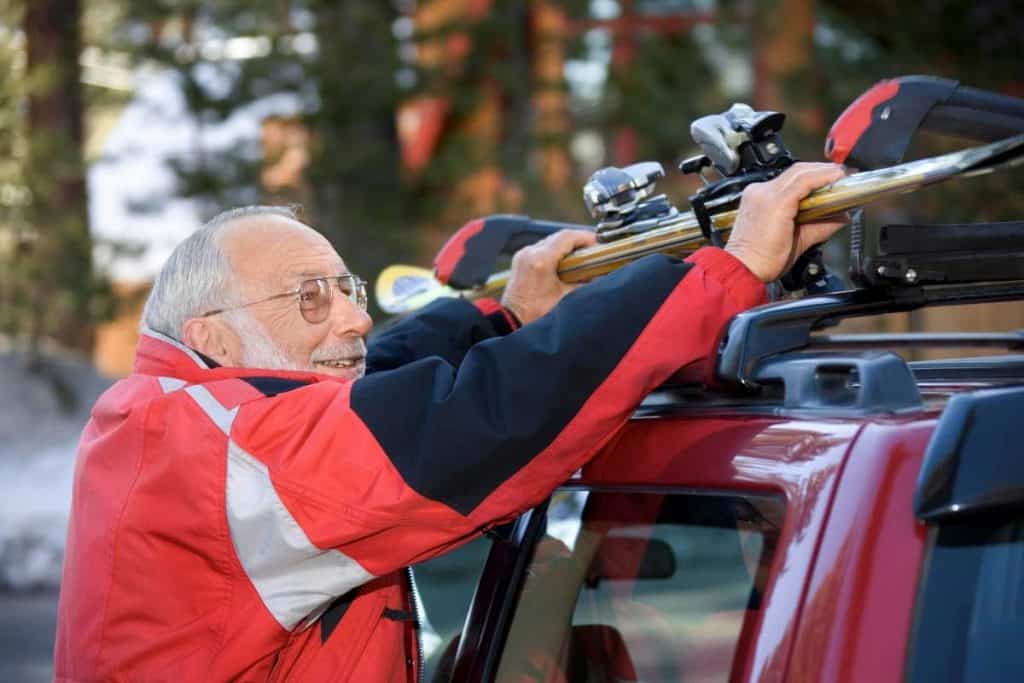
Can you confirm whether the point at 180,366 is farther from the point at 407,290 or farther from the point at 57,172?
the point at 57,172

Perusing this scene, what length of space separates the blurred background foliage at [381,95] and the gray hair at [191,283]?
10093mm

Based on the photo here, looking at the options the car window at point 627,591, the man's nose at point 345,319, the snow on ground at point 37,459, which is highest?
the man's nose at point 345,319

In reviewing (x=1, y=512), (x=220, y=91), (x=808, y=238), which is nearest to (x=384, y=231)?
(x=220, y=91)

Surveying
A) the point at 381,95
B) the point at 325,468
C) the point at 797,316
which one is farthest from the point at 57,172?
the point at 797,316

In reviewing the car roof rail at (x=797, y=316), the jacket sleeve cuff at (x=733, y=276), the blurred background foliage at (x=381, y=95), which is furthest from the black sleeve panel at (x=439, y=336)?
the blurred background foliage at (x=381, y=95)

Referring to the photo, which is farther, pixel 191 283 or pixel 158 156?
pixel 158 156

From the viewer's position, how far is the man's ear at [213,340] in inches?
98.3

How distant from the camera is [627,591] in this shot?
2.43 meters

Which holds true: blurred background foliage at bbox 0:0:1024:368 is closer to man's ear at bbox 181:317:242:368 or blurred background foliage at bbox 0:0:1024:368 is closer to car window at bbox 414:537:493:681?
car window at bbox 414:537:493:681

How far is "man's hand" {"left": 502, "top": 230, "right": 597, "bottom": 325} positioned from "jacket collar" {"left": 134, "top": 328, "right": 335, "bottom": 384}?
567 mm

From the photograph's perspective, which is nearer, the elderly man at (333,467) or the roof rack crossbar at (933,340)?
the elderly man at (333,467)

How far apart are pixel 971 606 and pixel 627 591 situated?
34.4 inches

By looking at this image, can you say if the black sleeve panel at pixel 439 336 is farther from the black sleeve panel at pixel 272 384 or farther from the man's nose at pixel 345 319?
the black sleeve panel at pixel 272 384

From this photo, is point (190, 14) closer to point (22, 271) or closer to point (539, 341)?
point (22, 271)
